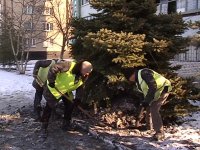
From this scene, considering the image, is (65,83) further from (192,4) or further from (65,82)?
(192,4)

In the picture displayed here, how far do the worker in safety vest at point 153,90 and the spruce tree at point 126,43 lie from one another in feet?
2.90

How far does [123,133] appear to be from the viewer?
7.97m

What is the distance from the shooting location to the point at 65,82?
25.8ft

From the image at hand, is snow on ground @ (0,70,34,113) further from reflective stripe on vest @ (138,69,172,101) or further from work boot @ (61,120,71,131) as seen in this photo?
reflective stripe on vest @ (138,69,172,101)

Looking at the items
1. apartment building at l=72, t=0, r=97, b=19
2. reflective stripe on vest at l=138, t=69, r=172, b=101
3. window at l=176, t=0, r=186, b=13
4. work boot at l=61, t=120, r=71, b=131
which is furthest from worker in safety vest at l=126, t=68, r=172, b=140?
apartment building at l=72, t=0, r=97, b=19

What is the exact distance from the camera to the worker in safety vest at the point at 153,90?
7162 millimetres

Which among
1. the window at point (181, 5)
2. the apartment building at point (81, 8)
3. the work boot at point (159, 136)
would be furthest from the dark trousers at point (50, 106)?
the apartment building at point (81, 8)

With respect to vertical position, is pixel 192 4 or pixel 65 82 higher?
pixel 192 4

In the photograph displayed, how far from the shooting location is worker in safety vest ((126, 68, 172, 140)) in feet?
23.5

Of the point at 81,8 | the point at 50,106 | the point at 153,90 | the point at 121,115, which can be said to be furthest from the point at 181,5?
the point at 81,8

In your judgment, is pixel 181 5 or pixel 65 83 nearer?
pixel 65 83

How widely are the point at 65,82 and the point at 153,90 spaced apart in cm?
172

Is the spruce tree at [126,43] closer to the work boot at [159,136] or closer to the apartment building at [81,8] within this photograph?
the work boot at [159,136]

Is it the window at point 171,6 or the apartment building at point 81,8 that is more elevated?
the apartment building at point 81,8
